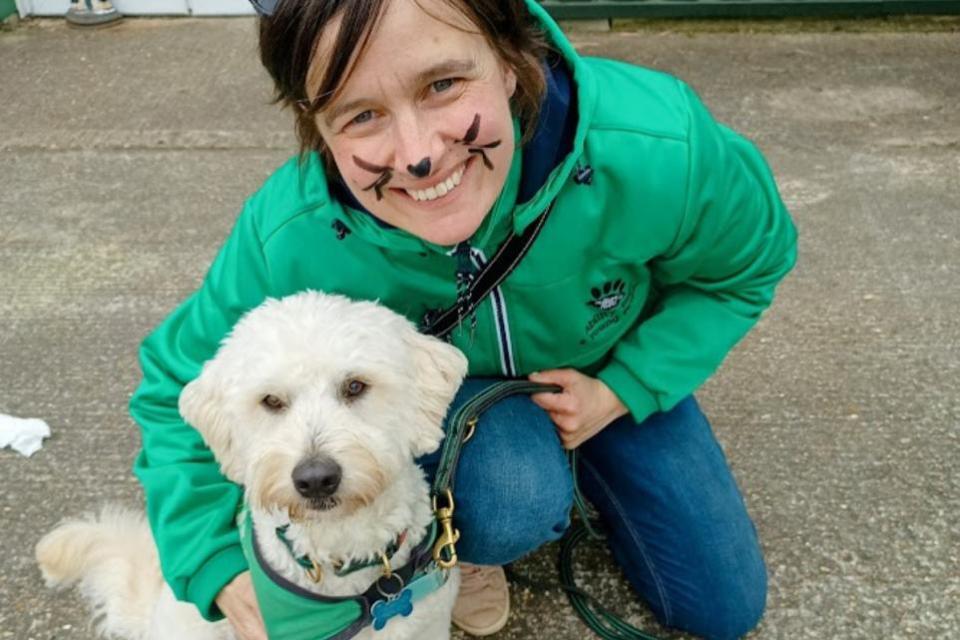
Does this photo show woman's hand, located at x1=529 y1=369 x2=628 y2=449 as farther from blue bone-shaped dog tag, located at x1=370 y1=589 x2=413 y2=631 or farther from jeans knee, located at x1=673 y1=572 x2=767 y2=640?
blue bone-shaped dog tag, located at x1=370 y1=589 x2=413 y2=631

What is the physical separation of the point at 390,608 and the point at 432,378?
0.45 m

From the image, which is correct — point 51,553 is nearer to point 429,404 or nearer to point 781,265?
point 429,404

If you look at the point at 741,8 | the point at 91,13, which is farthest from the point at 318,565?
the point at 91,13

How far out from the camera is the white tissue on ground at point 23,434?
9.55ft

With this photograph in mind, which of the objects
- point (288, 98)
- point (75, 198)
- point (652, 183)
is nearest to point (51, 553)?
point (288, 98)

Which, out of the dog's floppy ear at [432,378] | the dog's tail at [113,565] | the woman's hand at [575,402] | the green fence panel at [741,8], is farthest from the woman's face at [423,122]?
the green fence panel at [741,8]

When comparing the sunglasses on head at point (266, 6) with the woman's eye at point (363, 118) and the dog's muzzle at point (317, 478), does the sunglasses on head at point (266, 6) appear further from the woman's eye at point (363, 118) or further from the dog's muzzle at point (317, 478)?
the dog's muzzle at point (317, 478)

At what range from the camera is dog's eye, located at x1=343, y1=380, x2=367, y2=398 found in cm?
183

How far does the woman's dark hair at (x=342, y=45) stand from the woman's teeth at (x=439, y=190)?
0.21 metres

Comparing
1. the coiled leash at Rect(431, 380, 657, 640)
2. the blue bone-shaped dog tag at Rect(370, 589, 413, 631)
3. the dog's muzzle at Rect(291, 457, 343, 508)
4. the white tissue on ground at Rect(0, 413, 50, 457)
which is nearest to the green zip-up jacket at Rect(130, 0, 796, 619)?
the coiled leash at Rect(431, 380, 657, 640)

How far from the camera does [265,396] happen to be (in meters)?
1.82

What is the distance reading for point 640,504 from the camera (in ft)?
8.05

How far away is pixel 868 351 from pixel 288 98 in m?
2.15

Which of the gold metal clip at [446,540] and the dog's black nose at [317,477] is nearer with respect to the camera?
the dog's black nose at [317,477]
